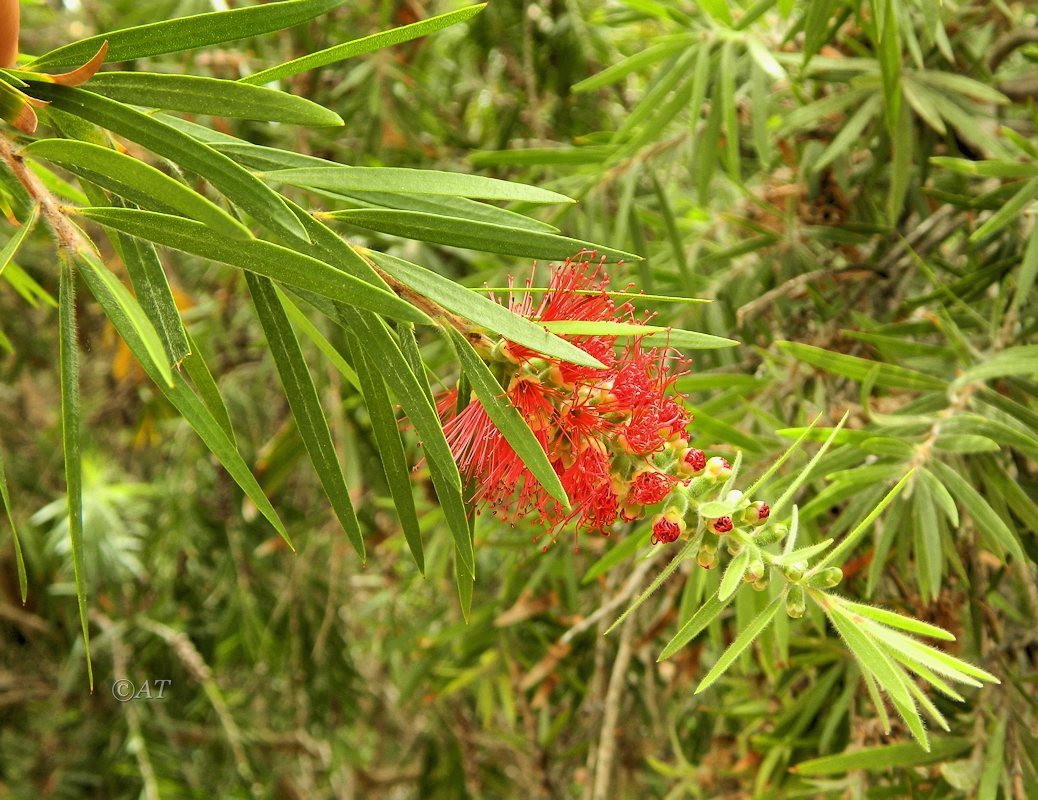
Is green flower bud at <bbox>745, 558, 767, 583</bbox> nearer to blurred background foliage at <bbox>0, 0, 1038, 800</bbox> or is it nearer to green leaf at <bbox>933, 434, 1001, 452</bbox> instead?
blurred background foliage at <bbox>0, 0, 1038, 800</bbox>

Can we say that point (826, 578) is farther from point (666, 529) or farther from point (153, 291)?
point (153, 291)

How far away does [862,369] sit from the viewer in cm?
81

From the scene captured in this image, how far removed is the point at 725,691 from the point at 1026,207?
3.01ft

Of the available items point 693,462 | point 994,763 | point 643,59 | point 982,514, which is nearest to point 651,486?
point 693,462

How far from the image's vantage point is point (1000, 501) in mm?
792

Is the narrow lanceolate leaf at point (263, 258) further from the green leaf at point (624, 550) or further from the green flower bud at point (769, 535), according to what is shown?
the green leaf at point (624, 550)

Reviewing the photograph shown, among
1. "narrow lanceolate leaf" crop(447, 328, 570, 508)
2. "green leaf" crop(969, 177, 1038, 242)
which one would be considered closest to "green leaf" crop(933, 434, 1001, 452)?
"green leaf" crop(969, 177, 1038, 242)

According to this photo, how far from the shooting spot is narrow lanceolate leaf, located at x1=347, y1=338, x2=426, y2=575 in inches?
20.5

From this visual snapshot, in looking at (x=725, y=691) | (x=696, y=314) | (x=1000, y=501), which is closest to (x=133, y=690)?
(x=725, y=691)

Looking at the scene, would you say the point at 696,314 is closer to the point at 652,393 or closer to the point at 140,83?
the point at 652,393

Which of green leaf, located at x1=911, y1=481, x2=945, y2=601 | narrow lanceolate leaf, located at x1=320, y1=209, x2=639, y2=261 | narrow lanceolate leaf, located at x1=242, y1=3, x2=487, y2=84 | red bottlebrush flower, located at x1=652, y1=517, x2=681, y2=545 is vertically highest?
narrow lanceolate leaf, located at x1=242, y1=3, x2=487, y2=84

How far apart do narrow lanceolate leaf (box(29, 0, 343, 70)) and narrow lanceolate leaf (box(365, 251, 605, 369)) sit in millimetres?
126

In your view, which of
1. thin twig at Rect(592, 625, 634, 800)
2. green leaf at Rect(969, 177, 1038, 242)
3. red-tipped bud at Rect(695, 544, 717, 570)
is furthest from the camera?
thin twig at Rect(592, 625, 634, 800)

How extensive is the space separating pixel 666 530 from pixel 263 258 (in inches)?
8.6
